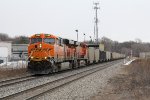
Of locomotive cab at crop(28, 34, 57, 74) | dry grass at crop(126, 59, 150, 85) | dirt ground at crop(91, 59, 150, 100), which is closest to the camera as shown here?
dirt ground at crop(91, 59, 150, 100)

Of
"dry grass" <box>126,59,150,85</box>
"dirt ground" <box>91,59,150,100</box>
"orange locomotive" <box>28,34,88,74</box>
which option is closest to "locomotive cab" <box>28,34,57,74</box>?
"orange locomotive" <box>28,34,88,74</box>

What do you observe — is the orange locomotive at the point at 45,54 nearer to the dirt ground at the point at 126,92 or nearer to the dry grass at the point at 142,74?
the dry grass at the point at 142,74

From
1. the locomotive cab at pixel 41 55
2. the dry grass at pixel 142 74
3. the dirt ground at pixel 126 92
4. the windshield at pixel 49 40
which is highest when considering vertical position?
the windshield at pixel 49 40

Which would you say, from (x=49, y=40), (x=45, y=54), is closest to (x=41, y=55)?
(x=45, y=54)

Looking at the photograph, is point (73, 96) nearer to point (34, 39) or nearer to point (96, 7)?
point (34, 39)

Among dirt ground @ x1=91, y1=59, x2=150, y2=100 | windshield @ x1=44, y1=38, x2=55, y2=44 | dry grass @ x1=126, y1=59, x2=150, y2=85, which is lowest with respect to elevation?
dirt ground @ x1=91, y1=59, x2=150, y2=100

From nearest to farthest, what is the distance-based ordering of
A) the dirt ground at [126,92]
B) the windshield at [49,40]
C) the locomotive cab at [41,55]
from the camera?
the dirt ground at [126,92]
the locomotive cab at [41,55]
the windshield at [49,40]

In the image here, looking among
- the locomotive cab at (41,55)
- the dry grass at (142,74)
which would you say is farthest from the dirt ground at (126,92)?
the locomotive cab at (41,55)

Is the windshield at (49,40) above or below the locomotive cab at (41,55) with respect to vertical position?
above

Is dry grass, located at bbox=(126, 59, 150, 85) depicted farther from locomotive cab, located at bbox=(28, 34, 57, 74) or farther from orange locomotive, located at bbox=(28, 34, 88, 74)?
locomotive cab, located at bbox=(28, 34, 57, 74)

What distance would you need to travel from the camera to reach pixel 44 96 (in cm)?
1463

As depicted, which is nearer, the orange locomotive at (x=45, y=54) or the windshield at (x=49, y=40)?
the orange locomotive at (x=45, y=54)

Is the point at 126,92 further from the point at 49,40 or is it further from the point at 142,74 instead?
the point at 49,40

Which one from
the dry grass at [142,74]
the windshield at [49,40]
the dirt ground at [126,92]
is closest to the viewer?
the dirt ground at [126,92]
